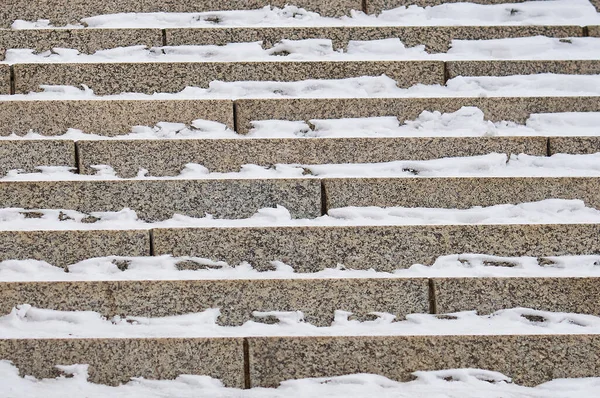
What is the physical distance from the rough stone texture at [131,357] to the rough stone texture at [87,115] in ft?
4.20

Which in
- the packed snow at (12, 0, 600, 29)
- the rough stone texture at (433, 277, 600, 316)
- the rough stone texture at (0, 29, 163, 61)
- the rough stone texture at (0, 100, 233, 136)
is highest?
the packed snow at (12, 0, 600, 29)

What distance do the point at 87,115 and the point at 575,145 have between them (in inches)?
100

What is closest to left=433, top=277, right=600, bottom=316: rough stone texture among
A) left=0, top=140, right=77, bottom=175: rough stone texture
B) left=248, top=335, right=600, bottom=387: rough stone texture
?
left=248, top=335, right=600, bottom=387: rough stone texture

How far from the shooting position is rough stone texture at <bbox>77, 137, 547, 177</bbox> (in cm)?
371

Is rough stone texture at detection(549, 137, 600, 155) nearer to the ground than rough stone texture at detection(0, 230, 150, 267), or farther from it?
farther from it

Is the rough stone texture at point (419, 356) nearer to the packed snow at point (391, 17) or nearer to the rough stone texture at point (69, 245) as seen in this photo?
the rough stone texture at point (69, 245)

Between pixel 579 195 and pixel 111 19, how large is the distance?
Result: 2.87 m

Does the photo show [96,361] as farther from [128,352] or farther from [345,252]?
[345,252]

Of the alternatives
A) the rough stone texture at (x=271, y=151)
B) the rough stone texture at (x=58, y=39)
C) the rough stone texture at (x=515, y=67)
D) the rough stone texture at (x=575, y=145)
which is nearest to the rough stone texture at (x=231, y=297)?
the rough stone texture at (x=271, y=151)

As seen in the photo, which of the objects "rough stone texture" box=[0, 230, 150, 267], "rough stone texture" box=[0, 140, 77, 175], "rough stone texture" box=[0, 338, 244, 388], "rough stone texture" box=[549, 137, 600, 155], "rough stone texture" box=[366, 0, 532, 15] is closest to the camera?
"rough stone texture" box=[0, 338, 244, 388]

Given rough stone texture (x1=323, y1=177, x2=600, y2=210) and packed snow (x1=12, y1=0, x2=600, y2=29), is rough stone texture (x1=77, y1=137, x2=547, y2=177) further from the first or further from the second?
packed snow (x1=12, y1=0, x2=600, y2=29)

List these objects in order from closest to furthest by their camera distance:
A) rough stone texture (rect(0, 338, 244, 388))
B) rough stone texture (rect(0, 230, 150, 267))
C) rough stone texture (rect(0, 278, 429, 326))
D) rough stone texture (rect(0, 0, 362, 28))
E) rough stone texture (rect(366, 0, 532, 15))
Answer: rough stone texture (rect(0, 338, 244, 388))
rough stone texture (rect(0, 278, 429, 326))
rough stone texture (rect(0, 230, 150, 267))
rough stone texture (rect(0, 0, 362, 28))
rough stone texture (rect(366, 0, 532, 15))

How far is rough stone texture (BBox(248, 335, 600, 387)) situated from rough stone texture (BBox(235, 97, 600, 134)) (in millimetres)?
1374

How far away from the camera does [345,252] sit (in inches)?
133
